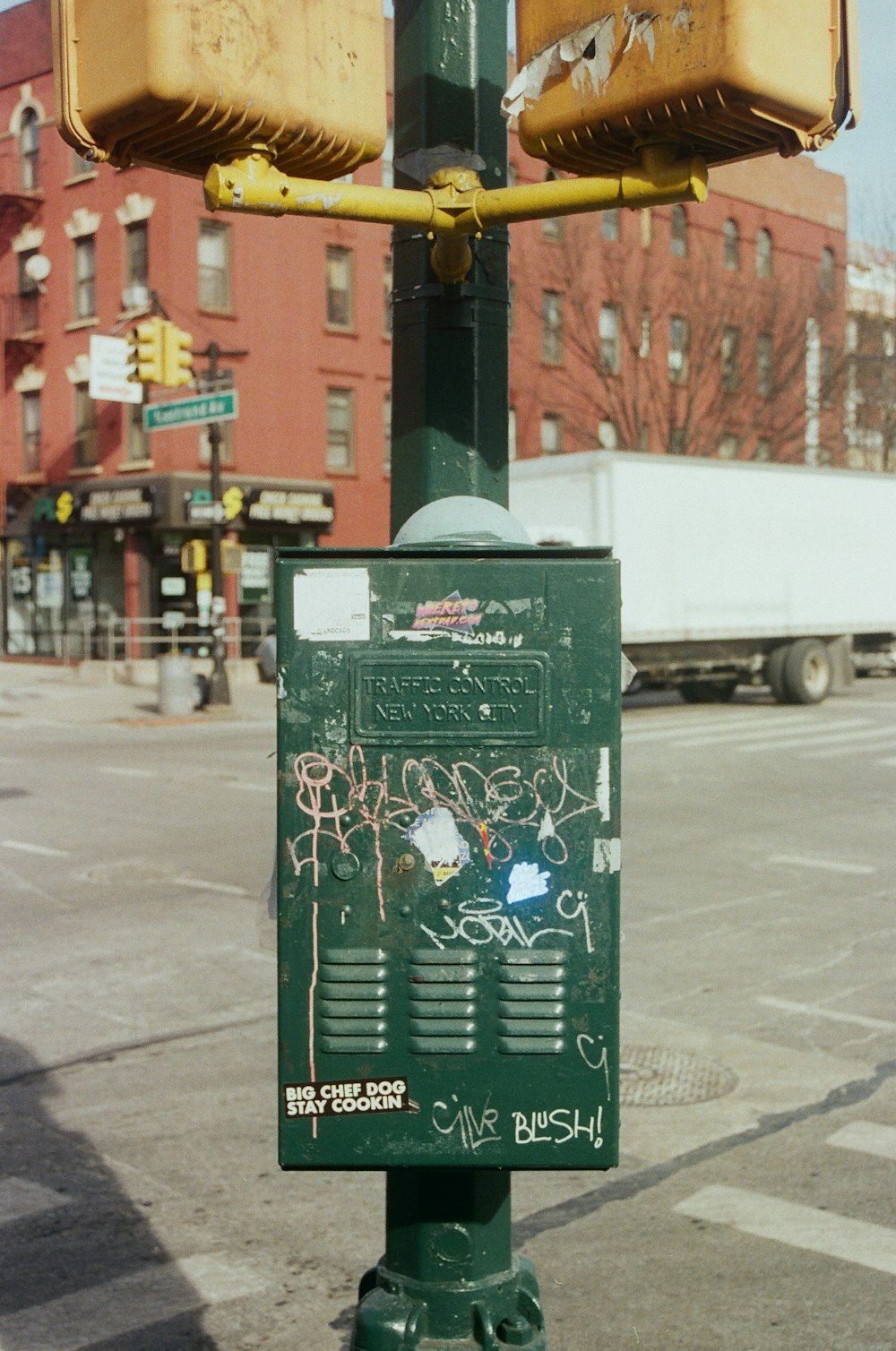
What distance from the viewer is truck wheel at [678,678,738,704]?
28062 millimetres

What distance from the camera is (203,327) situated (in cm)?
3400

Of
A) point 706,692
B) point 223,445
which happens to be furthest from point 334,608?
point 223,445

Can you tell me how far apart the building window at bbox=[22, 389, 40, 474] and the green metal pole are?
3602 cm

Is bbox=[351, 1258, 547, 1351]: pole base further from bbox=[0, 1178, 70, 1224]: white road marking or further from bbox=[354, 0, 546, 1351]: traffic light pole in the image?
bbox=[0, 1178, 70, 1224]: white road marking

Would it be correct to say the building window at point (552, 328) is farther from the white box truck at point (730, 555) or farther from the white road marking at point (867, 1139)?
the white road marking at point (867, 1139)

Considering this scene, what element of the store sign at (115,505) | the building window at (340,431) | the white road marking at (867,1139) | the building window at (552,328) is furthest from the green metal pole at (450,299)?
the building window at (552,328)

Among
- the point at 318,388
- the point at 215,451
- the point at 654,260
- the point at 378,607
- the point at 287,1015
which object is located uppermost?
the point at 654,260

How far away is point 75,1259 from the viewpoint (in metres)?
4.74

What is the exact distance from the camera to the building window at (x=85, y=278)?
119 feet

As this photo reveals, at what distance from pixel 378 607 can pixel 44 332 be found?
1462 inches

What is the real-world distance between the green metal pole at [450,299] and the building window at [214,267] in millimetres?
32145

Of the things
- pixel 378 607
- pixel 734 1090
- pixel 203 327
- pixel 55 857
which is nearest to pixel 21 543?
pixel 203 327

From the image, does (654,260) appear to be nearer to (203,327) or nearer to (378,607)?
(203,327)

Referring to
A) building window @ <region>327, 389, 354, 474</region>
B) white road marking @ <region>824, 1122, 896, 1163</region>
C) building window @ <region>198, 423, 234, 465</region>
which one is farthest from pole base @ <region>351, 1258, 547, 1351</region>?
building window @ <region>327, 389, 354, 474</region>
